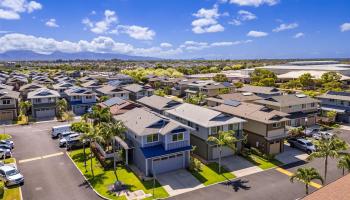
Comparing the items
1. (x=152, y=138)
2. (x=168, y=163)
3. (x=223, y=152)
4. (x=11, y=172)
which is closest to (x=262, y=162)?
(x=223, y=152)

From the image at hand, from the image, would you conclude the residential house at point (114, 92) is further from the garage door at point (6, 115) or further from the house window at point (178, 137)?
the house window at point (178, 137)

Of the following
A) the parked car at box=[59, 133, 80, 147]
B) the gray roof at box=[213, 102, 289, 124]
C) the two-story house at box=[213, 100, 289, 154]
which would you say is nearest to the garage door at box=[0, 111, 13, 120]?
the parked car at box=[59, 133, 80, 147]

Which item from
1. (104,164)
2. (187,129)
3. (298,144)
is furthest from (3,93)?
(298,144)

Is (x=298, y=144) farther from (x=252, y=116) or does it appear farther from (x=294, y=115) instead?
(x=294, y=115)

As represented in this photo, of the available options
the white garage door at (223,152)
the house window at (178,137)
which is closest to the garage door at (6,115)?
the house window at (178,137)

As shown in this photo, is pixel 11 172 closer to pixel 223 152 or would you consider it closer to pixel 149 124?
pixel 149 124

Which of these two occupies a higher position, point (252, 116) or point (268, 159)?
point (252, 116)

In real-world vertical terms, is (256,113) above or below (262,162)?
above
